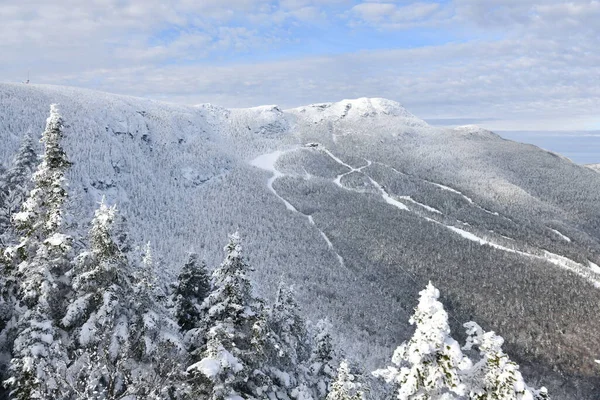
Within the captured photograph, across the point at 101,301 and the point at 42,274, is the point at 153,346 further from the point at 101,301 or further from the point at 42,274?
the point at 42,274

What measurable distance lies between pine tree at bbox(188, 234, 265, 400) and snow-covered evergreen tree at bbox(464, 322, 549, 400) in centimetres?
807

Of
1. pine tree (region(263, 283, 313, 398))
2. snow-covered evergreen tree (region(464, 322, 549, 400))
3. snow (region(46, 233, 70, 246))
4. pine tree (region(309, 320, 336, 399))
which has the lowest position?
pine tree (region(309, 320, 336, 399))

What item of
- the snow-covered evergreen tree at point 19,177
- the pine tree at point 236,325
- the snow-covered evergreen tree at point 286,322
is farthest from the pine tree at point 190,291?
the snow-covered evergreen tree at point 19,177

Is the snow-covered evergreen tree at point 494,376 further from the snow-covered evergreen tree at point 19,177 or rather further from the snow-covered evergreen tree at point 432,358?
the snow-covered evergreen tree at point 19,177

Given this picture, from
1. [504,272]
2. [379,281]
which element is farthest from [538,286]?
[379,281]

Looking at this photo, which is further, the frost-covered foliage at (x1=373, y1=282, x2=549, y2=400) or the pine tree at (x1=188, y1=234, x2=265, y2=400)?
the pine tree at (x1=188, y1=234, x2=265, y2=400)

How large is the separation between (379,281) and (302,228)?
45708 millimetres

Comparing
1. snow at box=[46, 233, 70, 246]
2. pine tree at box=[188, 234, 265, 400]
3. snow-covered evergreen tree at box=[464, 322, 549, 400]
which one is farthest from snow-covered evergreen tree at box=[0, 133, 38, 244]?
snow-covered evergreen tree at box=[464, 322, 549, 400]

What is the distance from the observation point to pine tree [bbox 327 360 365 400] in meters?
19.3

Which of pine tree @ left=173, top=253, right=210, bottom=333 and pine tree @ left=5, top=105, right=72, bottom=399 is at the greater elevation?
pine tree @ left=5, top=105, right=72, bottom=399

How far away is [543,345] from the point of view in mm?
139500

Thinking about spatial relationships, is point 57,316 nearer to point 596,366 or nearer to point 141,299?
point 141,299

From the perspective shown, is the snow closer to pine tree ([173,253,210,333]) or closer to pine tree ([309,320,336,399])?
pine tree ([173,253,210,333])

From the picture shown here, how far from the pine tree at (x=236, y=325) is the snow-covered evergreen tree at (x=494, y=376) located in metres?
8.07
